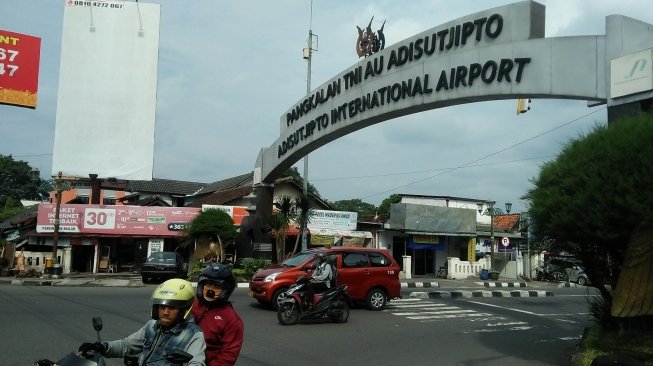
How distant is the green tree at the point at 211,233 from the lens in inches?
1033

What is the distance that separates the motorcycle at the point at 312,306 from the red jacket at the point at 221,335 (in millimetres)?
7533

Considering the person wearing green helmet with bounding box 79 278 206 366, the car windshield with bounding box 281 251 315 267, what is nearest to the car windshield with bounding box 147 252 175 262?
the car windshield with bounding box 281 251 315 267

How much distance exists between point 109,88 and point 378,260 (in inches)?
974

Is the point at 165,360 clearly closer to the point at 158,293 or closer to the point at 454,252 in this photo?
the point at 158,293

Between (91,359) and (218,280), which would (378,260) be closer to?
(218,280)

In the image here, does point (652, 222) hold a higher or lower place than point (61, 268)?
higher

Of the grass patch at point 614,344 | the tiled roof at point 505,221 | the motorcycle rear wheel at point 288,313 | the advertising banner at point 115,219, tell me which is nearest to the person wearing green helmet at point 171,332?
the grass patch at point 614,344

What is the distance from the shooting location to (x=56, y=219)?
2578 cm

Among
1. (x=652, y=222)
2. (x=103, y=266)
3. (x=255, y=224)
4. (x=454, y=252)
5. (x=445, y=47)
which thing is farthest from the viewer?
(x=454, y=252)

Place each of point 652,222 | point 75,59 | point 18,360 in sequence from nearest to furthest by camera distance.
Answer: point 652,222, point 18,360, point 75,59

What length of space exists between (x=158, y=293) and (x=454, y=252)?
33.6 metres

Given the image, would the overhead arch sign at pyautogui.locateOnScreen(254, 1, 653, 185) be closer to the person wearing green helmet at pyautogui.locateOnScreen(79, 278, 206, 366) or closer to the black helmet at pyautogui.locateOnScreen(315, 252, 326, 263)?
the black helmet at pyautogui.locateOnScreen(315, 252, 326, 263)

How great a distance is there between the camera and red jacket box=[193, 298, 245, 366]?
3.84m

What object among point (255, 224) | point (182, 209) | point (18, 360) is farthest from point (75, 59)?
point (18, 360)
